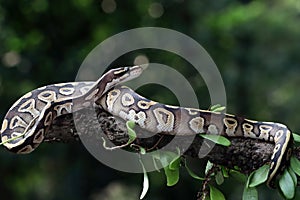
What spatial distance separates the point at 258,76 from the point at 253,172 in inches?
212

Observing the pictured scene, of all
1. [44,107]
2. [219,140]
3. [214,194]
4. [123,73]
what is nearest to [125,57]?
[123,73]

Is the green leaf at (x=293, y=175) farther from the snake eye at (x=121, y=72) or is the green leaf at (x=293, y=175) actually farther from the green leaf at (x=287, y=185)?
the snake eye at (x=121, y=72)

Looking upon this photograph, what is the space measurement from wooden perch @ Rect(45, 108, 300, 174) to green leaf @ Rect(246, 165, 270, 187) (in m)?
0.03

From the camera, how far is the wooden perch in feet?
6.25

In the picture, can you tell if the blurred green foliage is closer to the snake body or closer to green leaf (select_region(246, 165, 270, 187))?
the snake body

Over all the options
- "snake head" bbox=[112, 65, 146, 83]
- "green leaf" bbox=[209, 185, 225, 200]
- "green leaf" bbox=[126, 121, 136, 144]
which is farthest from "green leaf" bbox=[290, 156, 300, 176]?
"snake head" bbox=[112, 65, 146, 83]

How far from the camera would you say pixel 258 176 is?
6.16 feet

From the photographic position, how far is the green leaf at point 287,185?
1829 mm

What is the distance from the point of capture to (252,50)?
707cm

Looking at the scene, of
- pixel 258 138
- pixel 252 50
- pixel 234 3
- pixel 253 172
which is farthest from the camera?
pixel 252 50

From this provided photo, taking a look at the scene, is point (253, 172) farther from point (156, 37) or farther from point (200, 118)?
point (156, 37)

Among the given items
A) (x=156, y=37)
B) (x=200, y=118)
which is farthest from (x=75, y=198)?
(x=200, y=118)

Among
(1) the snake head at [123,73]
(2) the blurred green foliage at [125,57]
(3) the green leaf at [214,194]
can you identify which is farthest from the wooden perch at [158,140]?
(2) the blurred green foliage at [125,57]

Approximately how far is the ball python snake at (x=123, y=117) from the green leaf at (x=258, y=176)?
2cm
